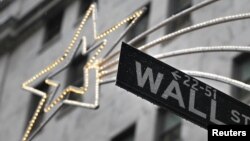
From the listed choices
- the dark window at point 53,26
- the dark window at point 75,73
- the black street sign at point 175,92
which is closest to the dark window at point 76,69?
the dark window at point 75,73

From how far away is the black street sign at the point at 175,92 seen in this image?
41.4 ft

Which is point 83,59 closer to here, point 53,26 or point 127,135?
point 53,26

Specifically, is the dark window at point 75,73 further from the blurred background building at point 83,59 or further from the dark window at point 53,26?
the dark window at point 53,26

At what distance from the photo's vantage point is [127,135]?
29094mm

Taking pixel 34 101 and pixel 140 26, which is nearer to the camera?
pixel 140 26

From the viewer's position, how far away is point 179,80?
1302cm

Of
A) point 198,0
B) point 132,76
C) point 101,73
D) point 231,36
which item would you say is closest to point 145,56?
point 132,76

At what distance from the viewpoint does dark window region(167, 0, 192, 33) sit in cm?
2885

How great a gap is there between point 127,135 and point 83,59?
20.1ft

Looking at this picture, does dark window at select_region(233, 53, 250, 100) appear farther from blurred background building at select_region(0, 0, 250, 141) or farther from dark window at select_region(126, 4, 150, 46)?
dark window at select_region(126, 4, 150, 46)

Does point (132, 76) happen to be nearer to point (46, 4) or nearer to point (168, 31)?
point (168, 31)

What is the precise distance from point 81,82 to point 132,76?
20.9 meters

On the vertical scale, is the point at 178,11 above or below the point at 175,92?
above

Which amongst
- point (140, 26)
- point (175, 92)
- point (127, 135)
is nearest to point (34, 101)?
point (140, 26)
